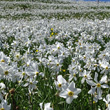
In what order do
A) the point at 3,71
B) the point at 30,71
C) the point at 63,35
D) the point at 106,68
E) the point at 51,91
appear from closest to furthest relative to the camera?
the point at 3,71 < the point at 30,71 < the point at 106,68 < the point at 51,91 < the point at 63,35

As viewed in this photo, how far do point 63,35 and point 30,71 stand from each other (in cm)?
462

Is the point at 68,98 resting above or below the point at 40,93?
above

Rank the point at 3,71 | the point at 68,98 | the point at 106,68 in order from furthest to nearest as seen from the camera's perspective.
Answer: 1. the point at 106,68
2. the point at 3,71
3. the point at 68,98

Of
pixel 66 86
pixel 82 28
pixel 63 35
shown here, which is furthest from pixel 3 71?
pixel 82 28

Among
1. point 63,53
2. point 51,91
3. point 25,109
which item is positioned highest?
point 63,53

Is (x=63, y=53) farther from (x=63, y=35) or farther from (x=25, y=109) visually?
(x=63, y=35)

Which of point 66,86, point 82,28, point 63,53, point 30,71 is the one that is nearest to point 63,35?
point 82,28

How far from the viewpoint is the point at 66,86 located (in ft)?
5.93

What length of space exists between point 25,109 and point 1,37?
496cm

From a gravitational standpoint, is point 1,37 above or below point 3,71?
below

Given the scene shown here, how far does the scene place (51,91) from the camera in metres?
3.10

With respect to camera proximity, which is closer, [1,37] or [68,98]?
[68,98]

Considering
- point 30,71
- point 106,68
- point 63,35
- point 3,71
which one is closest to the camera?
point 3,71

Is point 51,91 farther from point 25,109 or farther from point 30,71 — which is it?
point 30,71
